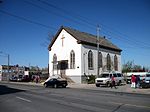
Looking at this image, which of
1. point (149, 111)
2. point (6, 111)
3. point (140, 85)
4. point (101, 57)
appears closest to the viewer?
point (149, 111)

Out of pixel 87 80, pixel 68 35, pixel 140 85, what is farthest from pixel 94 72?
pixel 140 85

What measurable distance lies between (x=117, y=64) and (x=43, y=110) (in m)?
50.9

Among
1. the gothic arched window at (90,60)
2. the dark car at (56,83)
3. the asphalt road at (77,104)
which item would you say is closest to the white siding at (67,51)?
the gothic arched window at (90,60)

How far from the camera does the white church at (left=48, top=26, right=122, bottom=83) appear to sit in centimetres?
4717

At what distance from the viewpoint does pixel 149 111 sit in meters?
11.1

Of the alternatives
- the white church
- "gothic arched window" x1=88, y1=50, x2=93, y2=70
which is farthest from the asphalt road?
"gothic arched window" x1=88, y1=50, x2=93, y2=70

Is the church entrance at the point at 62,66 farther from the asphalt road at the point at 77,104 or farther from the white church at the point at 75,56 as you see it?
the asphalt road at the point at 77,104

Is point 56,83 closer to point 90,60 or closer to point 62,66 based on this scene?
point 62,66

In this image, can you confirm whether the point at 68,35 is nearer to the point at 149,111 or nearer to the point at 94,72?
the point at 94,72

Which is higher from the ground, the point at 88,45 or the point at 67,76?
the point at 88,45

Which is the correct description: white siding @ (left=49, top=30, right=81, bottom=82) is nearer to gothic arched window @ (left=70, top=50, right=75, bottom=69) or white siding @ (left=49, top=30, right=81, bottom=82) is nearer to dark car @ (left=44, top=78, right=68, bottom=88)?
gothic arched window @ (left=70, top=50, right=75, bottom=69)

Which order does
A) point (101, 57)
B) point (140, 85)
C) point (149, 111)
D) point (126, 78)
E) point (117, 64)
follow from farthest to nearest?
1. point (117, 64)
2. point (101, 57)
3. point (126, 78)
4. point (140, 85)
5. point (149, 111)

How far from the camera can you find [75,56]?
47.9 m

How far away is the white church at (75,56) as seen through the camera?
155 feet
